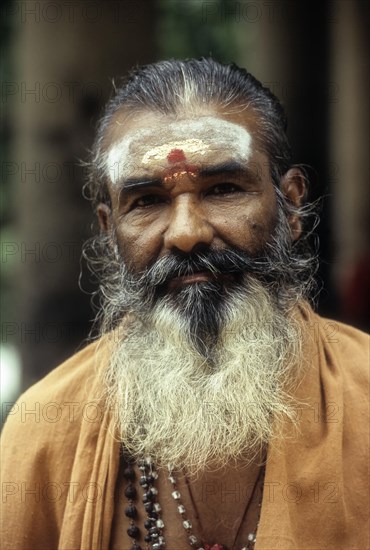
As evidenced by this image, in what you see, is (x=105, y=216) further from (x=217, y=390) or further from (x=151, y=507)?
(x=151, y=507)

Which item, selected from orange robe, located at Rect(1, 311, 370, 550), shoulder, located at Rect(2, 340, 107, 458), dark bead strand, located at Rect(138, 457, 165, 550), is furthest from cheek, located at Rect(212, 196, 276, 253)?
dark bead strand, located at Rect(138, 457, 165, 550)

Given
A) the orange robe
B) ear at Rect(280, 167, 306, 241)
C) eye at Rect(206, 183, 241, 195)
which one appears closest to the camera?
the orange robe

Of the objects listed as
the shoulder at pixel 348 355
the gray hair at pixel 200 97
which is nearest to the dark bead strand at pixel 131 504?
the shoulder at pixel 348 355

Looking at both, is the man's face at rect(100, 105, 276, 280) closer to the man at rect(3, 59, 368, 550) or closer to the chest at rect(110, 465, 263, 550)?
the man at rect(3, 59, 368, 550)

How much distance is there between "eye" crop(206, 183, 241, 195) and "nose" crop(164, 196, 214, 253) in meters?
0.08

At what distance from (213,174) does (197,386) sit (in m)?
0.72

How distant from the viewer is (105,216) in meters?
3.23

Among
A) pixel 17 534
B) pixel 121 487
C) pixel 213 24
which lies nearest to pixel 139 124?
pixel 121 487

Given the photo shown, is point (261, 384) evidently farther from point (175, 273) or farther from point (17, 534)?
point (17, 534)

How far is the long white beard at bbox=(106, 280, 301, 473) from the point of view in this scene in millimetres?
2822

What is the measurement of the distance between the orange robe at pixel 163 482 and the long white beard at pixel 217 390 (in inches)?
3.2

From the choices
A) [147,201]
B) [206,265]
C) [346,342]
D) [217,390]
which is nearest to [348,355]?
[346,342]

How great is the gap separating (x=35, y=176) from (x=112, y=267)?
1975 mm

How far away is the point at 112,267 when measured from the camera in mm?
3275
